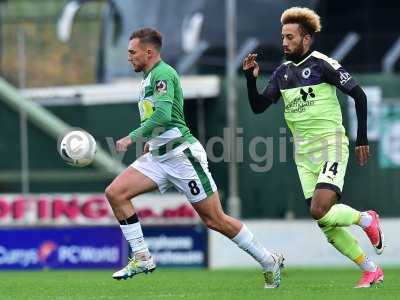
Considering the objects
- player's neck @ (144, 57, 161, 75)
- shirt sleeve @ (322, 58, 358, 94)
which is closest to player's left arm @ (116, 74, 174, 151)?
player's neck @ (144, 57, 161, 75)

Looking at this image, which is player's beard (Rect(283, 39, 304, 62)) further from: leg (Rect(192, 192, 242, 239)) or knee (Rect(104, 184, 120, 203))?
knee (Rect(104, 184, 120, 203))

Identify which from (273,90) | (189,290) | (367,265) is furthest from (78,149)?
(367,265)

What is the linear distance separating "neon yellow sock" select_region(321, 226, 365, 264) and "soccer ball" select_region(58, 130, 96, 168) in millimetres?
2193

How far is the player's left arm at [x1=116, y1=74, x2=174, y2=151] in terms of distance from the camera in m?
10.8

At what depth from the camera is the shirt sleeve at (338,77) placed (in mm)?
10812

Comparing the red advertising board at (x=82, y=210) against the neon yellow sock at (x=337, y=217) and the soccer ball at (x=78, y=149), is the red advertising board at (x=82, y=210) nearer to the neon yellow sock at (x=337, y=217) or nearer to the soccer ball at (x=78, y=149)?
the soccer ball at (x=78, y=149)

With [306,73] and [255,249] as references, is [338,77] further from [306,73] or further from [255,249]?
[255,249]

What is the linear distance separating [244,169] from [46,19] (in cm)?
452

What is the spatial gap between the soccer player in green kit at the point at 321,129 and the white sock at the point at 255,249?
54cm

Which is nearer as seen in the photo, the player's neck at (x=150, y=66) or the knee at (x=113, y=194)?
the knee at (x=113, y=194)

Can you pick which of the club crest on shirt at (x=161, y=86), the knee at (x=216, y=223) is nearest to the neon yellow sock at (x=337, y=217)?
the knee at (x=216, y=223)

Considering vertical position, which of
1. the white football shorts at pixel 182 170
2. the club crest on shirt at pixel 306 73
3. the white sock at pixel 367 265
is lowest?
the white sock at pixel 367 265

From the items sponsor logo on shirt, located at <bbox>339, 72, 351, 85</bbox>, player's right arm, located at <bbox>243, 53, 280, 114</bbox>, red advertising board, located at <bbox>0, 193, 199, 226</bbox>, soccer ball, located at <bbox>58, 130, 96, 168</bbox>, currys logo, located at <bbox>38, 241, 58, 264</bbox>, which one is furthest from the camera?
red advertising board, located at <bbox>0, 193, 199, 226</bbox>

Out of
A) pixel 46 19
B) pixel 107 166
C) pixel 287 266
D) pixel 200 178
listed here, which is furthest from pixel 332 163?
pixel 46 19
